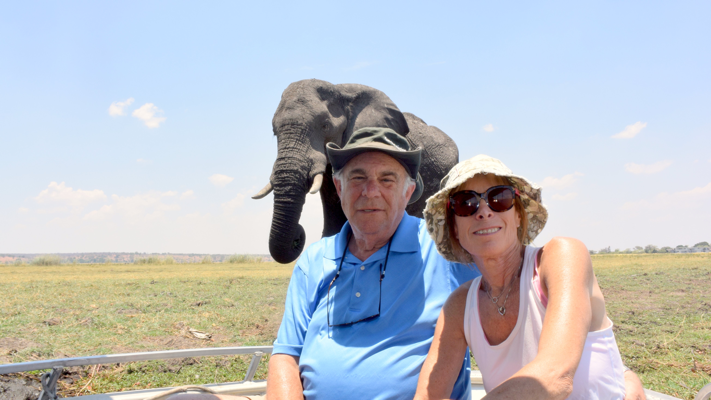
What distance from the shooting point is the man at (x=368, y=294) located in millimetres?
2152

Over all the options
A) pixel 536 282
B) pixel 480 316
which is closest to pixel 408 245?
pixel 480 316

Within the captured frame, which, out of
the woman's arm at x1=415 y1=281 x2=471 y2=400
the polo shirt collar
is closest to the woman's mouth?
the woman's arm at x1=415 y1=281 x2=471 y2=400

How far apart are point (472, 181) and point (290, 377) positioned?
1.26 metres

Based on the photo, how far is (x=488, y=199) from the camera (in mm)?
1788

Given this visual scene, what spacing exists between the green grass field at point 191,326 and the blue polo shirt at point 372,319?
2421 millimetres

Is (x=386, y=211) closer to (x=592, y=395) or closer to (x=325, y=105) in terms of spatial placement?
(x=592, y=395)

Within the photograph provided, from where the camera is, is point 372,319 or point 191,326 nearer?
point 372,319

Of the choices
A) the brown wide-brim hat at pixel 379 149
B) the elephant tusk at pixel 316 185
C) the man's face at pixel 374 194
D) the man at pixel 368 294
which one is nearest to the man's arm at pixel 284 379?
the man at pixel 368 294

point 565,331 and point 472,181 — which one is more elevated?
point 472,181

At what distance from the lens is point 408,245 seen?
2430 millimetres

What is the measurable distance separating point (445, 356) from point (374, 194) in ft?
2.97

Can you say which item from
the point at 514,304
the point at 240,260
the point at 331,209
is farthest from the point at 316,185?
the point at 240,260

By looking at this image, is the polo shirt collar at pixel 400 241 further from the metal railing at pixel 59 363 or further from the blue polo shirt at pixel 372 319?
the metal railing at pixel 59 363

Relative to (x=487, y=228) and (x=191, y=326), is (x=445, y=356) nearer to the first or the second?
(x=487, y=228)
